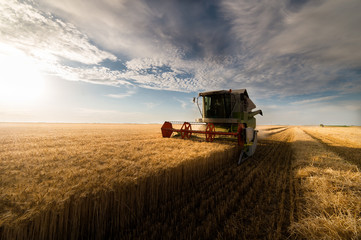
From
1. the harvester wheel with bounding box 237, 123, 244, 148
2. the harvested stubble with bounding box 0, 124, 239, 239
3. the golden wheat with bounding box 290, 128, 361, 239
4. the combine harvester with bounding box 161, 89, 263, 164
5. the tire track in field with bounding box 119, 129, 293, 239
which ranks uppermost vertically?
the combine harvester with bounding box 161, 89, 263, 164

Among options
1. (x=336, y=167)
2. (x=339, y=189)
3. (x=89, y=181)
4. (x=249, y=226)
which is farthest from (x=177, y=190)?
(x=336, y=167)

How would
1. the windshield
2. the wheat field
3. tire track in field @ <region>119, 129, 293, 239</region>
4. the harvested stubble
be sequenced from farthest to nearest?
the windshield → tire track in field @ <region>119, 129, 293, 239</region> → the wheat field → the harvested stubble

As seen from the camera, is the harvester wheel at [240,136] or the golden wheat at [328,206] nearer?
the golden wheat at [328,206]

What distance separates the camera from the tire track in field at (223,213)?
201cm

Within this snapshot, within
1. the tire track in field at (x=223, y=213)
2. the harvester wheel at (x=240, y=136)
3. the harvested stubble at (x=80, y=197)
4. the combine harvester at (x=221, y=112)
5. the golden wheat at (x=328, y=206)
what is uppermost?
the combine harvester at (x=221, y=112)

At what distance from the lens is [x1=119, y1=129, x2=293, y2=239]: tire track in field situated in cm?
201

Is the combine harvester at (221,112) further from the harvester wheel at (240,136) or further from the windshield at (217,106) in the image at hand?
the harvester wheel at (240,136)

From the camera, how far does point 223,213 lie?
237 cm

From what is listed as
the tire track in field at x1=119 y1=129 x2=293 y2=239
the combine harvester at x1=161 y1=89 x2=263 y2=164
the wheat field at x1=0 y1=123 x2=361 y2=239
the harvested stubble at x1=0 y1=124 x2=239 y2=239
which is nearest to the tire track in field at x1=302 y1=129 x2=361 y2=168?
the wheat field at x1=0 y1=123 x2=361 y2=239

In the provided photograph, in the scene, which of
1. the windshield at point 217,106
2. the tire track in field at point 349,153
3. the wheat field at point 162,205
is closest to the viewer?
the wheat field at point 162,205

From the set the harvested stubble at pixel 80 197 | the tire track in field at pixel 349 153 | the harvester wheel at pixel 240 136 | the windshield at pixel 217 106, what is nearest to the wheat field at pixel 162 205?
the harvested stubble at pixel 80 197

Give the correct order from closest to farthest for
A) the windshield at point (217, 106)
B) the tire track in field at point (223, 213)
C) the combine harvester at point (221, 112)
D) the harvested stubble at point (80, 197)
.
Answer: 1. the harvested stubble at point (80, 197)
2. the tire track in field at point (223, 213)
3. the combine harvester at point (221, 112)
4. the windshield at point (217, 106)

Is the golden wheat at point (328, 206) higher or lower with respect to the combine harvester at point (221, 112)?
lower

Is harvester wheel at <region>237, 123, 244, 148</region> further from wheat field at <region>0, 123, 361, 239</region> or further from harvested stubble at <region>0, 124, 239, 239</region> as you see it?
harvested stubble at <region>0, 124, 239, 239</region>
